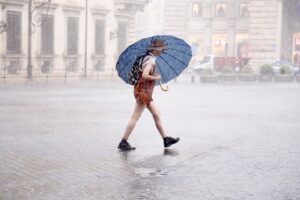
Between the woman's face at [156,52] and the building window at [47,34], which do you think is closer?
the woman's face at [156,52]

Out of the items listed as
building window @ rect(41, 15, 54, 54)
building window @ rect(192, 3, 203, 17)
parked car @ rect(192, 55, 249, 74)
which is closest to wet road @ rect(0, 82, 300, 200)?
building window @ rect(41, 15, 54, 54)

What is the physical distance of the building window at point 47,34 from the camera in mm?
34656

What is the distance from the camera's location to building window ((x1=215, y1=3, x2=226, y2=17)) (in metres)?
57.9

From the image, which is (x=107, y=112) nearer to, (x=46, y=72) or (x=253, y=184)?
(x=253, y=184)

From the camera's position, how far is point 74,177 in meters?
8.18

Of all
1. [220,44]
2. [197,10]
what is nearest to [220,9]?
[197,10]

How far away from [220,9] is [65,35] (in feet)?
81.1

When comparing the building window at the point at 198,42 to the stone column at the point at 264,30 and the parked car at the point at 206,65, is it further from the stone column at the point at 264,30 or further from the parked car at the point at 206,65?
the stone column at the point at 264,30

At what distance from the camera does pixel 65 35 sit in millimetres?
36344

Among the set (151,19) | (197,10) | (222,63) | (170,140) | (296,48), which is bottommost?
(222,63)

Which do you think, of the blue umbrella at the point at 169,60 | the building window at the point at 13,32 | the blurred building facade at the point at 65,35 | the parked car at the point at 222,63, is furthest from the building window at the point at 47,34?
the blue umbrella at the point at 169,60

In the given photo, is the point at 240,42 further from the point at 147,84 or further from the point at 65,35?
the point at 147,84

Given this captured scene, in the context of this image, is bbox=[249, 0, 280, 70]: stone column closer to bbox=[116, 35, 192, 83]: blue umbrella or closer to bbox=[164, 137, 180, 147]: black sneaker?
bbox=[116, 35, 192, 83]: blue umbrella

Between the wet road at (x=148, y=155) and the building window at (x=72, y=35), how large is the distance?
18235mm
